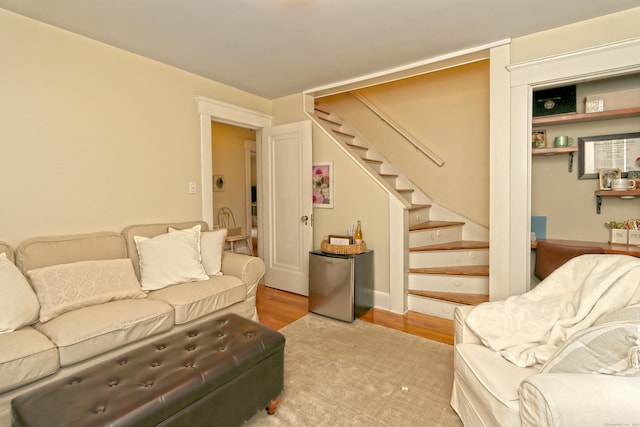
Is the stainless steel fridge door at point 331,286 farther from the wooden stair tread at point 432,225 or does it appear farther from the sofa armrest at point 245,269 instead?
the wooden stair tread at point 432,225

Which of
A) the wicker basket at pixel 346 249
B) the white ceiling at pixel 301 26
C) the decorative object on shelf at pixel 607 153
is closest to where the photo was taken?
the white ceiling at pixel 301 26

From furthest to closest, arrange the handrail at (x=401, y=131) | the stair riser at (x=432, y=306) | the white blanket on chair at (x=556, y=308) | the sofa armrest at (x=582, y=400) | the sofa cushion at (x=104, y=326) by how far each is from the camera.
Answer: the handrail at (x=401, y=131)
the stair riser at (x=432, y=306)
the sofa cushion at (x=104, y=326)
the white blanket on chair at (x=556, y=308)
the sofa armrest at (x=582, y=400)

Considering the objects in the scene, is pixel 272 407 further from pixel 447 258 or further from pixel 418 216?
pixel 418 216

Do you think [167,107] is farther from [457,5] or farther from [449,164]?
[449,164]

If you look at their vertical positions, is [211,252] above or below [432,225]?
below

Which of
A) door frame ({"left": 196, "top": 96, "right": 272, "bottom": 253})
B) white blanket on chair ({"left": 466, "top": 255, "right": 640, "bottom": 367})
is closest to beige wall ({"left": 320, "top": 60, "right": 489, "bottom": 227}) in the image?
door frame ({"left": 196, "top": 96, "right": 272, "bottom": 253})

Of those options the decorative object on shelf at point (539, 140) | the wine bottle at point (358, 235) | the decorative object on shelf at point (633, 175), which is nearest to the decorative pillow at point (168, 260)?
the wine bottle at point (358, 235)

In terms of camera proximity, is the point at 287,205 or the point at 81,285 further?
the point at 287,205

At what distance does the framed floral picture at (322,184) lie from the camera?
3.66 m

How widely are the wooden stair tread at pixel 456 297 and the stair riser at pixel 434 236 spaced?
1.71 feet

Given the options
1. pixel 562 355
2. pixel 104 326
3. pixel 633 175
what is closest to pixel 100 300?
pixel 104 326

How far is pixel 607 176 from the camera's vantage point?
2.76 meters

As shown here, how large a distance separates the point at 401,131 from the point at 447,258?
183 cm

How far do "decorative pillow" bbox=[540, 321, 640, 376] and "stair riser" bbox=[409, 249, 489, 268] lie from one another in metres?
2.17
